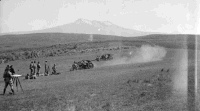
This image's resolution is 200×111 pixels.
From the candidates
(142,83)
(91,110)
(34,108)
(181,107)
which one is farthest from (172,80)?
(34,108)

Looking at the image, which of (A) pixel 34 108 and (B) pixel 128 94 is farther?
(B) pixel 128 94

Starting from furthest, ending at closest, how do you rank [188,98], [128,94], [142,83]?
[142,83], [128,94], [188,98]

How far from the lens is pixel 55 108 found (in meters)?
19.1

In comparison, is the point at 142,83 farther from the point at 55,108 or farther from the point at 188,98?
the point at 55,108

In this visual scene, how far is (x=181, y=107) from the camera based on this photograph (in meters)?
18.3

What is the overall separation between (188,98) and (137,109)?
4.67 m

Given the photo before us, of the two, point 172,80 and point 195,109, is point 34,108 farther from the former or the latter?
point 172,80

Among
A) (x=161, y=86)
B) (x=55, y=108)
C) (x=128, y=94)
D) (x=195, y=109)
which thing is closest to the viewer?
(x=195, y=109)

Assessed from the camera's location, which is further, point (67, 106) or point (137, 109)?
point (67, 106)

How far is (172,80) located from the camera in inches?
1102

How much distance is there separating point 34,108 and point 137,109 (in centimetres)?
709

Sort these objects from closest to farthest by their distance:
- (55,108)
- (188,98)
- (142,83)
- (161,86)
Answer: (55,108) → (188,98) → (161,86) → (142,83)

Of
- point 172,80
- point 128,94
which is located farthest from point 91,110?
point 172,80

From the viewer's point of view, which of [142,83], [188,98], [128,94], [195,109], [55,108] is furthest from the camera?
[142,83]
